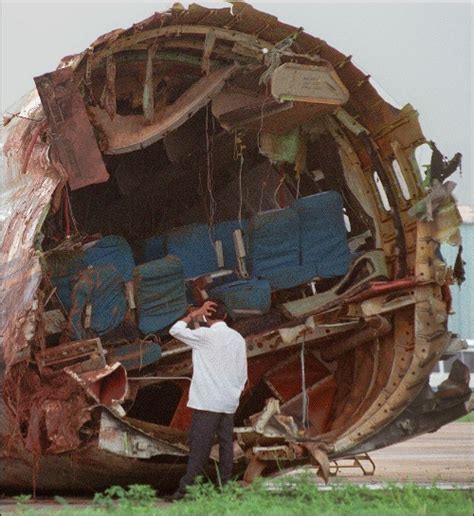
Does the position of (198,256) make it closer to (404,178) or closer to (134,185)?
(134,185)

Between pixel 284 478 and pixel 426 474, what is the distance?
353 cm

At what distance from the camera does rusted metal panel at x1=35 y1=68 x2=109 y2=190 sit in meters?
9.70

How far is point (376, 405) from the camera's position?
1073cm

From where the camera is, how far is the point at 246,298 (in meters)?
11.2

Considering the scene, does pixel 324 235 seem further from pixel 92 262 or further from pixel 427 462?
pixel 427 462

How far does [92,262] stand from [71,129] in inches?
53.9

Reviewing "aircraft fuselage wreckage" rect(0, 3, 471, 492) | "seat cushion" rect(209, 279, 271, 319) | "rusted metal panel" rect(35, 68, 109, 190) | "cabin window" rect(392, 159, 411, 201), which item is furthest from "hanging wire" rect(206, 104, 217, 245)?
"rusted metal panel" rect(35, 68, 109, 190)

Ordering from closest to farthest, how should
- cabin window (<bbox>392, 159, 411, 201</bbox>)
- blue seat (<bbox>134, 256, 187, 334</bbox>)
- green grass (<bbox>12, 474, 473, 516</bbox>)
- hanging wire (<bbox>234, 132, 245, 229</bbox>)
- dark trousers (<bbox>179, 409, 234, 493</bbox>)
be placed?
green grass (<bbox>12, 474, 473, 516</bbox>)
dark trousers (<bbox>179, 409, 234, 493</bbox>)
blue seat (<bbox>134, 256, 187, 334</bbox>)
cabin window (<bbox>392, 159, 411, 201</bbox>)
hanging wire (<bbox>234, 132, 245, 229</bbox>)

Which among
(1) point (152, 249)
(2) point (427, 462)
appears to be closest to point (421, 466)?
(2) point (427, 462)

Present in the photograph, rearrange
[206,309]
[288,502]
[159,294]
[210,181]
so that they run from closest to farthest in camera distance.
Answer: [288,502], [206,309], [159,294], [210,181]

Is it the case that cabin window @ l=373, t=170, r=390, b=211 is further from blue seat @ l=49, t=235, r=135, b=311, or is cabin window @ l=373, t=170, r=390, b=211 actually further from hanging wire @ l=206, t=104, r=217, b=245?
blue seat @ l=49, t=235, r=135, b=311

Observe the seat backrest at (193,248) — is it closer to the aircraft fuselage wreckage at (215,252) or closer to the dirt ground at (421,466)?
the aircraft fuselage wreckage at (215,252)

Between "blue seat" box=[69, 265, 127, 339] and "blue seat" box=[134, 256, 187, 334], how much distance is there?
0.68 ft

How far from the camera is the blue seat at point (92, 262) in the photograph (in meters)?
10.4
